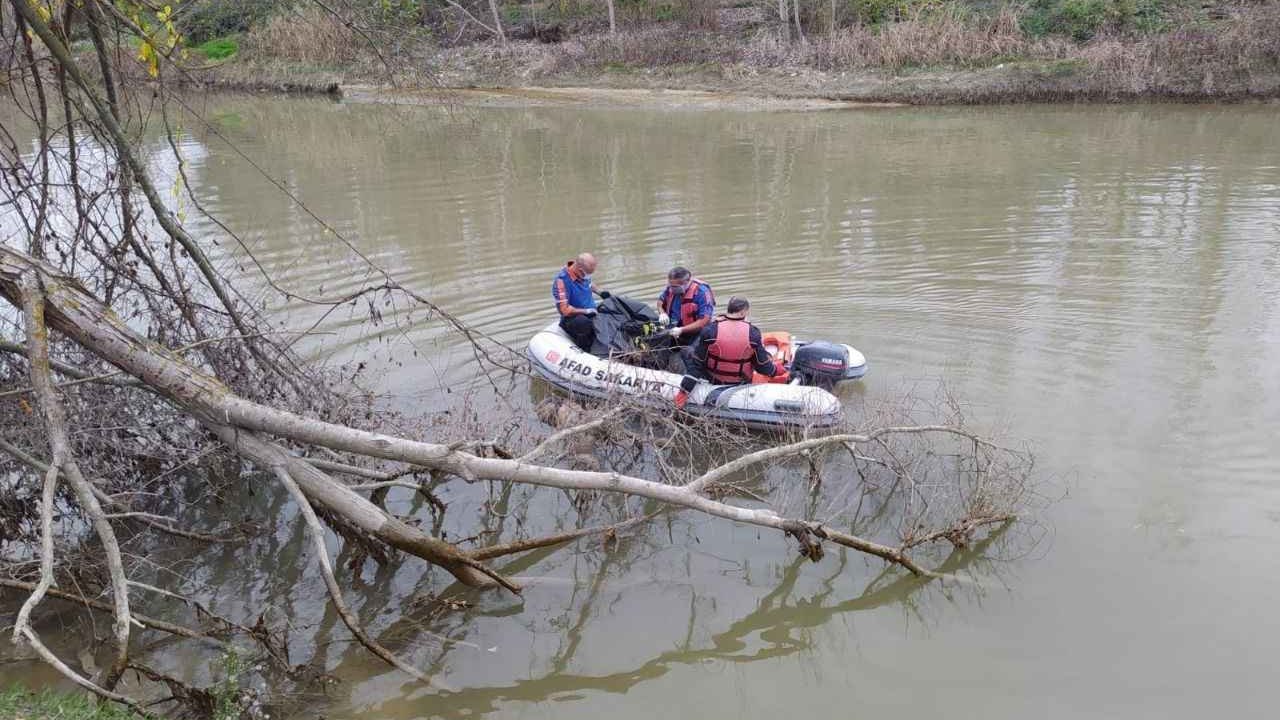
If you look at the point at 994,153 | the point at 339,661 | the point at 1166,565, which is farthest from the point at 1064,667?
the point at 994,153

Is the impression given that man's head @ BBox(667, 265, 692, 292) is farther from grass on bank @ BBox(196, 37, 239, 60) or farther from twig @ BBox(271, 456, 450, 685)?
grass on bank @ BBox(196, 37, 239, 60)

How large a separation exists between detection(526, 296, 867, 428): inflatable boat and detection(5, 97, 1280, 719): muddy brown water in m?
0.53

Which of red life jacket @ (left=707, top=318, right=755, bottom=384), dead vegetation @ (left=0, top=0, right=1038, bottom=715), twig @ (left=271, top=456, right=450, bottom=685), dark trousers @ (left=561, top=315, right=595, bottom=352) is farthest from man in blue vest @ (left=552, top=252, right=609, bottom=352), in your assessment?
twig @ (left=271, top=456, right=450, bottom=685)

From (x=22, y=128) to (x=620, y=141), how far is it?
41.0 feet

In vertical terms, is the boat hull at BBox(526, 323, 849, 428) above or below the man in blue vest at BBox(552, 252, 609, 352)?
below

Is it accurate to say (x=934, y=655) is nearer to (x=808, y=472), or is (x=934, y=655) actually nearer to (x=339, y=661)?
(x=808, y=472)

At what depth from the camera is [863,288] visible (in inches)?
433

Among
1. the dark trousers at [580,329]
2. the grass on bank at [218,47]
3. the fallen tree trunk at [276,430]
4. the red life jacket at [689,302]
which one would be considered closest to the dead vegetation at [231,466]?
the fallen tree trunk at [276,430]

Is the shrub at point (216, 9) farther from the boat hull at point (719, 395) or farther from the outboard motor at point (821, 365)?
the outboard motor at point (821, 365)

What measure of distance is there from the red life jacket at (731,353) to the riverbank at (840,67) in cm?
1385

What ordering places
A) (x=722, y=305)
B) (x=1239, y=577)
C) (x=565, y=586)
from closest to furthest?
(x=1239, y=577) < (x=565, y=586) < (x=722, y=305)

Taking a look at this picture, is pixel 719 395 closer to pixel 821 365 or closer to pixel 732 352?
pixel 732 352

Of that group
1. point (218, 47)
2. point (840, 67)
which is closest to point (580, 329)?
point (840, 67)

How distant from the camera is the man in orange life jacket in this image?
791 centimetres
